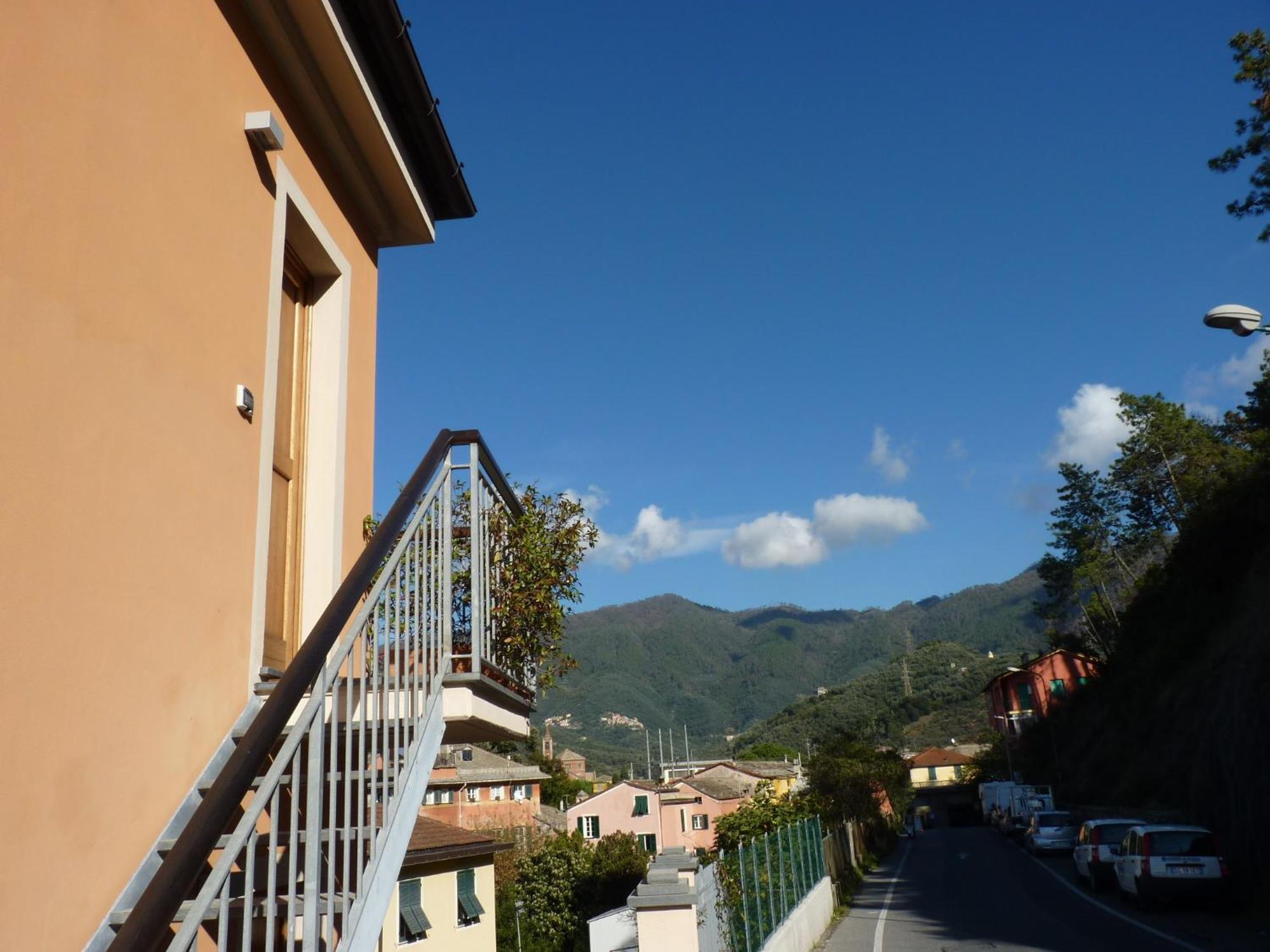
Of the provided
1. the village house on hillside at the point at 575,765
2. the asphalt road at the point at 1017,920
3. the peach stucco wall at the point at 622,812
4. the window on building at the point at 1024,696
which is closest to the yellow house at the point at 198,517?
the asphalt road at the point at 1017,920

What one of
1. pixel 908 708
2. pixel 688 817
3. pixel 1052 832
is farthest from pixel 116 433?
pixel 908 708

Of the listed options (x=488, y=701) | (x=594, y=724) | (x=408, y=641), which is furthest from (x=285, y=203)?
(x=594, y=724)

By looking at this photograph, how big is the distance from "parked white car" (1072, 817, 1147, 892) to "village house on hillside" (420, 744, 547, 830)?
33.2 m

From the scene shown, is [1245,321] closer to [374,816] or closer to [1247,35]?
[374,816]

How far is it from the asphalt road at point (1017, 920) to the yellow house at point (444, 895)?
624 cm

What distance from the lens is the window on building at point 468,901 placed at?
17.3 metres

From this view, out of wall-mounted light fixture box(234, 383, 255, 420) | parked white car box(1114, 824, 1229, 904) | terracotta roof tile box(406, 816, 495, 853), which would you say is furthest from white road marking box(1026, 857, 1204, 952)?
wall-mounted light fixture box(234, 383, 255, 420)

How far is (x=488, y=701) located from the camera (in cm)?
461

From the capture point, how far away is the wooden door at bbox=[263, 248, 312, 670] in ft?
14.4

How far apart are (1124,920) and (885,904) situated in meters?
5.36

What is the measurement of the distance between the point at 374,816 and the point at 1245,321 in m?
9.89

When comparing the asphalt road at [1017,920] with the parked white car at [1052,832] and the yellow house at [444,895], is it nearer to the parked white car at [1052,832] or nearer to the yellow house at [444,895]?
the parked white car at [1052,832]

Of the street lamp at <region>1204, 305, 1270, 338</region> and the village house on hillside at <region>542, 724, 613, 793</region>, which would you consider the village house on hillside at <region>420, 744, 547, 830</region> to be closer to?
the village house on hillside at <region>542, 724, 613, 793</region>

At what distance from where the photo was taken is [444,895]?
16.9 m
